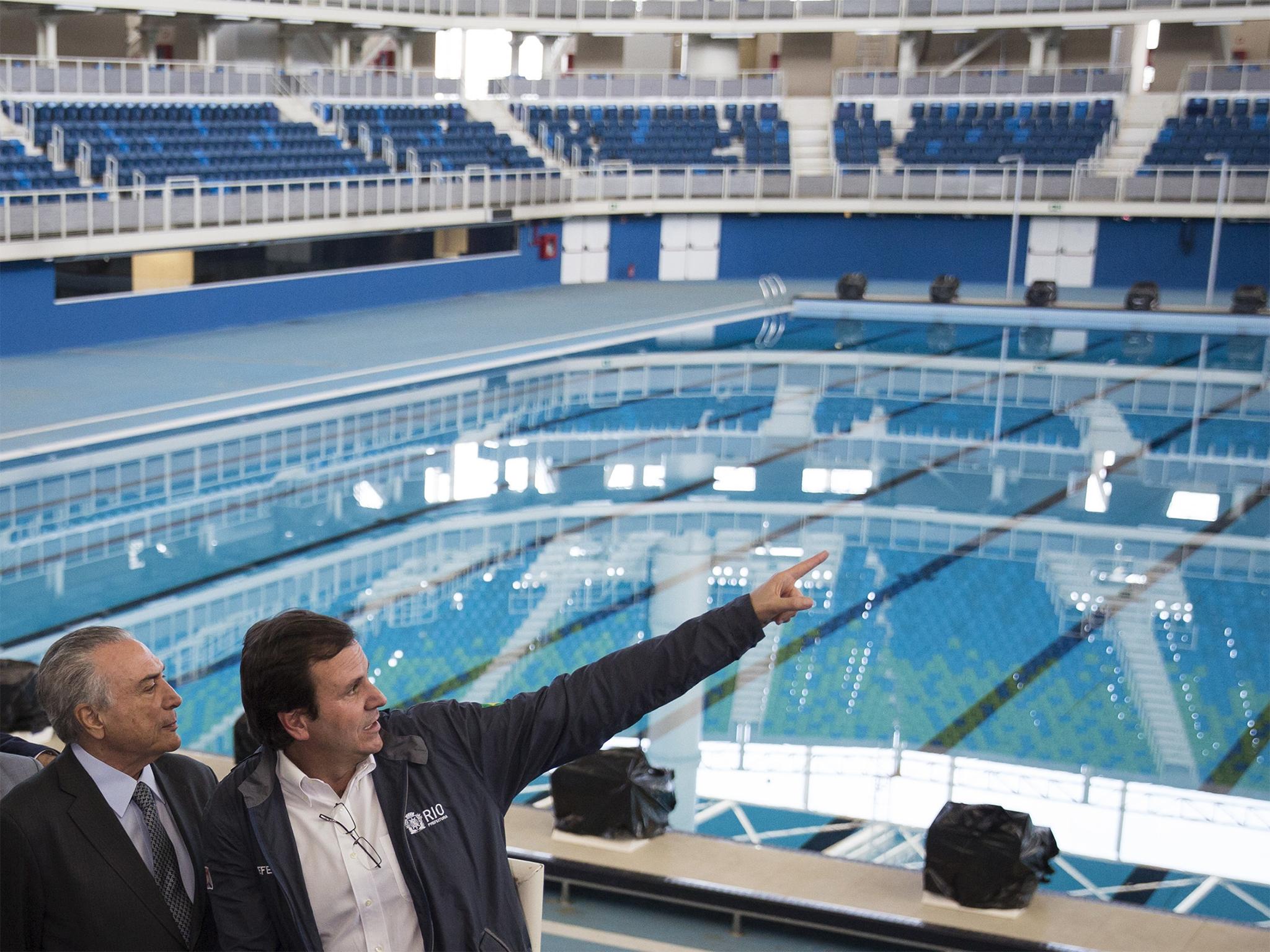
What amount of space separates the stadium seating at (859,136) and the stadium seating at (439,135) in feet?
22.7

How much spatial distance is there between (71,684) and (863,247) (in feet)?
99.6

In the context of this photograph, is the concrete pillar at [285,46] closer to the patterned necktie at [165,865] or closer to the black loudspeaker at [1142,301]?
the black loudspeaker at [1142,301]

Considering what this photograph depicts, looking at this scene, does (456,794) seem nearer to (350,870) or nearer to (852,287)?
(350,870)

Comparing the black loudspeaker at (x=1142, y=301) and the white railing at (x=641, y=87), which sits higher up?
the white railing at (x=641, y=87)

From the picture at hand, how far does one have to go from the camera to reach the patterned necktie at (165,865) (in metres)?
2.95

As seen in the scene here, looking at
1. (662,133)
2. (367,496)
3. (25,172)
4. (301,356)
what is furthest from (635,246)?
(367,496)

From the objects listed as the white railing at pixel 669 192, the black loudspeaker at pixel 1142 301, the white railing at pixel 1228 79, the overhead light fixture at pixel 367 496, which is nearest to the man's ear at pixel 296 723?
the overhead light fixture at pixel 367 496

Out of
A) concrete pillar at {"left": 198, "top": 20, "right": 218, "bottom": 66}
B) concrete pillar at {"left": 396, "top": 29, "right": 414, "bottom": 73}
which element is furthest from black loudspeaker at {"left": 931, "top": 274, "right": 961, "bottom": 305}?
concrete pillar at {"left": 198, "top": 20, "right": 218, "bottom": 66}

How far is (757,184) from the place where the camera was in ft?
101

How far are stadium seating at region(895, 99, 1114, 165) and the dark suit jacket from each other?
3006 cm

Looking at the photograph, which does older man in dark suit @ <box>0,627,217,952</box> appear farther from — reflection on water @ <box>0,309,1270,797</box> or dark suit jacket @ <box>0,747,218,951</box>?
reflection on water @ <box>0,309,1270,797</box>

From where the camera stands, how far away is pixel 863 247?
3222cm

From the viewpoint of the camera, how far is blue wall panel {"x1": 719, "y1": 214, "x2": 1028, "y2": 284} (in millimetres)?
31672

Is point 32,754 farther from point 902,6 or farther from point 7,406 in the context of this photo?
point 902,6
